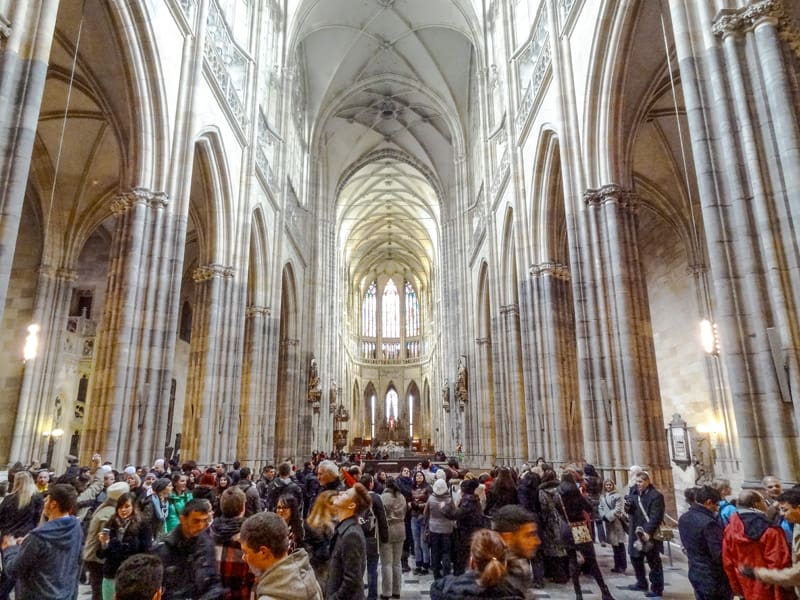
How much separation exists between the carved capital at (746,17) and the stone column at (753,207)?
11 mm

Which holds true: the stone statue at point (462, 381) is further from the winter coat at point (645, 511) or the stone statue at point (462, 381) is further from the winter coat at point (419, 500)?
the winter coat at point (645, 511)

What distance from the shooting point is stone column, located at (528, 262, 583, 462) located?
1412 cm

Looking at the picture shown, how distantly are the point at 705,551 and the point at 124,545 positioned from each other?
174 inches

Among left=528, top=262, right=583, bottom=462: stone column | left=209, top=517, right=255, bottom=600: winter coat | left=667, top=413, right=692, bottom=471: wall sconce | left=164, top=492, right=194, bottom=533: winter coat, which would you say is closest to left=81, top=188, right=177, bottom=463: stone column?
left=164, top=492, right=194, bottom=533: winter coat

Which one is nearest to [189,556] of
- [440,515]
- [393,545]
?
[393,545]

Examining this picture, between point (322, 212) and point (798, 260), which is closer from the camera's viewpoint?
point (798, 260)

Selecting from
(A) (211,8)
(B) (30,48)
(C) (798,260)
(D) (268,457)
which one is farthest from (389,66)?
(C) (798,260)

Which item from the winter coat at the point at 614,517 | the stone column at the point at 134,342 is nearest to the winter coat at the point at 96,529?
the stone column at the point at 134,342

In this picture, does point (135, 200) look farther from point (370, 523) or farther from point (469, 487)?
point (469, 487)

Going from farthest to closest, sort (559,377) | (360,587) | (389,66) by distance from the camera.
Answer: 1. (389,66)
2. (559,377)
3. (360,587)

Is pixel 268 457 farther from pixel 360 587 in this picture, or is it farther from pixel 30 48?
pixel 360 587

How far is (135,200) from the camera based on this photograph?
36.0 ft

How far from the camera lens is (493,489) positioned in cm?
681

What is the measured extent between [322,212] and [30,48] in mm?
25968
